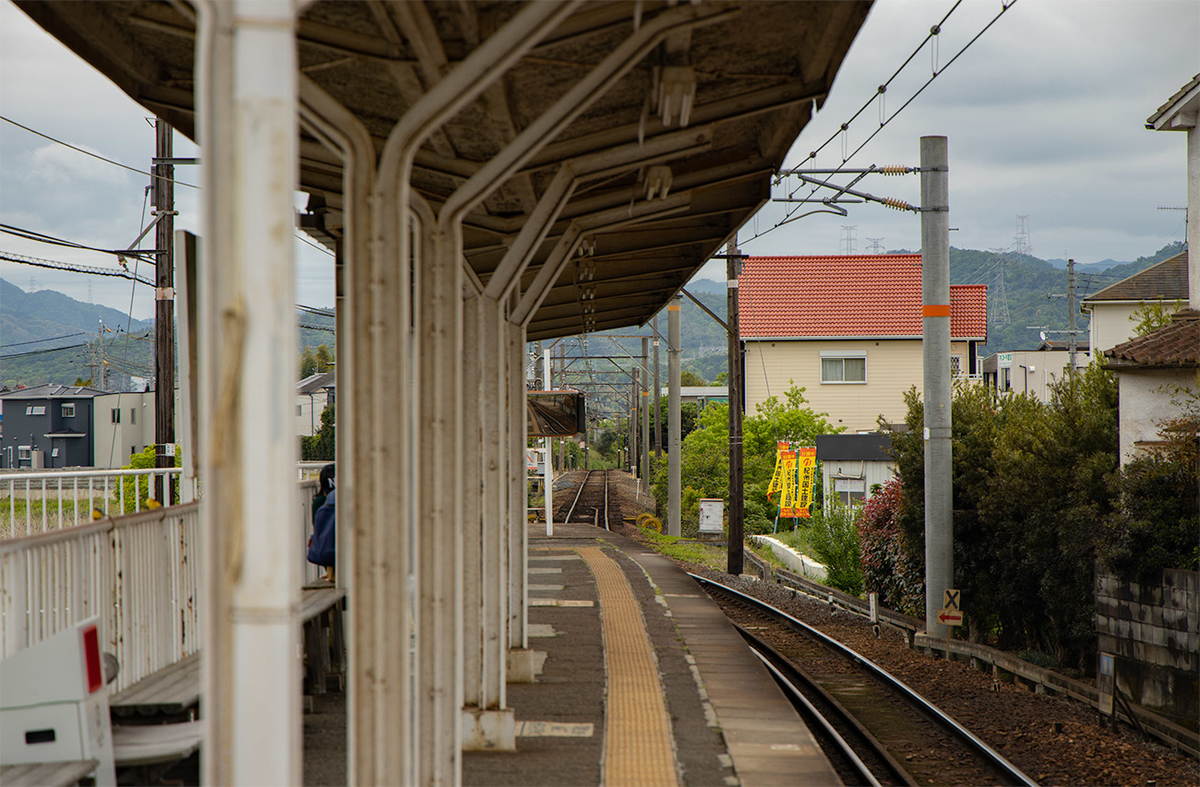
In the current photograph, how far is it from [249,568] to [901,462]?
15392 mm

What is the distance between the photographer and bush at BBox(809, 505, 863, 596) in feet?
69.8

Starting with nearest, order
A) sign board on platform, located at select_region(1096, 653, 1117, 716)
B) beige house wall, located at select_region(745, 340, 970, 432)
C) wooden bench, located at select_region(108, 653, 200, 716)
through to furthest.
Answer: wooden bench, located at select_region(108, 653, 200, 716)
sign board on platform, located at select_region(1096, 653, 1117, 716)
beige house wall, located at select_region(745, 340, 970, 432)

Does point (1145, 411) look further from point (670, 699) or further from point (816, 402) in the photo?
point (816, 402)

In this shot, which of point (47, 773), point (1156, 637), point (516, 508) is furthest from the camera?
point (1156, 637)

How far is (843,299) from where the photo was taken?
140 feet

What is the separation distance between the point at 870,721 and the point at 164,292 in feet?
36.6

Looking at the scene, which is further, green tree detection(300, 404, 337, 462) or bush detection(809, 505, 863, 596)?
green tree detection(300, 404, 337, 462)

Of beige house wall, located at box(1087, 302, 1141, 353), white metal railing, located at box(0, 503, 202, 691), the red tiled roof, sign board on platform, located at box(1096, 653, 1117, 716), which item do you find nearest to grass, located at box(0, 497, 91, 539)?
white metal railing, located at box(0, 503, 202, 691)

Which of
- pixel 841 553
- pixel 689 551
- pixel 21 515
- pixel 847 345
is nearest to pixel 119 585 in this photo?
pixel 21 515

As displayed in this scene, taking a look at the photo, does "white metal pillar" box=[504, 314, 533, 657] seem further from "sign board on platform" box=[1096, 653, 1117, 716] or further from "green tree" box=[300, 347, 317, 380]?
"green tree" box=[300, 347, 317, 380]

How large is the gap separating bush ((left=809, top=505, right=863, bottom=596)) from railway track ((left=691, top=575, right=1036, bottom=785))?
548 cm

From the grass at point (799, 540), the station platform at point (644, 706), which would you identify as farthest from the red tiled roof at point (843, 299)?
the station platform at point (644, 706)

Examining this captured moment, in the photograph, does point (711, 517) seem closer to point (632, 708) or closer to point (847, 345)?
point (847, 345)

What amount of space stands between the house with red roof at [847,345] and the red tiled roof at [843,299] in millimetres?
41
